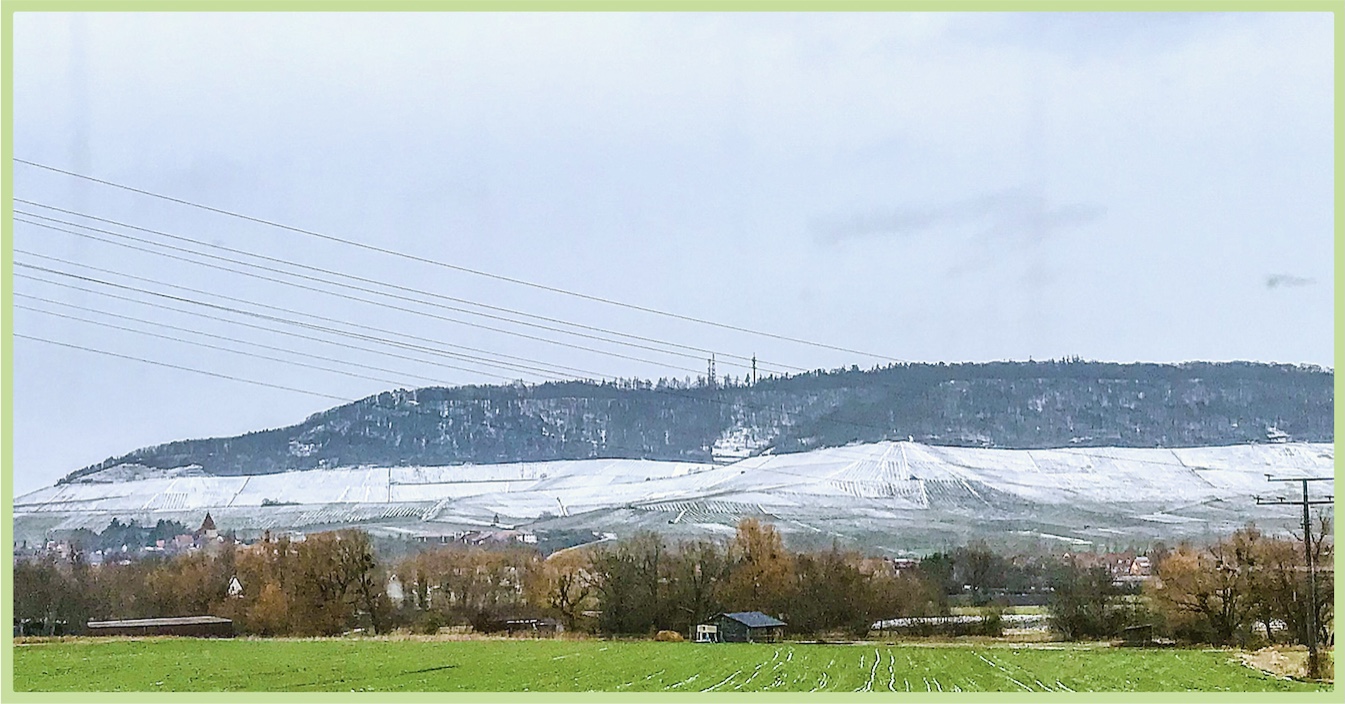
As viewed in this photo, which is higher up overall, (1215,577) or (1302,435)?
(1302,435)

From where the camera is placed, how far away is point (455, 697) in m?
7.81

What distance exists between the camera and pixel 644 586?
8.26 metres

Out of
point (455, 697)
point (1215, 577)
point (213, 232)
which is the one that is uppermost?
point (213, 232)

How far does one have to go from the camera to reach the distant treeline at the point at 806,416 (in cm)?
795

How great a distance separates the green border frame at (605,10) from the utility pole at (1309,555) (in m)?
0.11

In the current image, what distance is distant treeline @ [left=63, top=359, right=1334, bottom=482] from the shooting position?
7945mm

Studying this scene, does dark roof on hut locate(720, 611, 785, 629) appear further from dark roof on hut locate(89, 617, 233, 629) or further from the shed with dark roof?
dark roof on hut locate(89, 617, 233, 629)

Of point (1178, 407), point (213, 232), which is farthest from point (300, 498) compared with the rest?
point (1178, 407)

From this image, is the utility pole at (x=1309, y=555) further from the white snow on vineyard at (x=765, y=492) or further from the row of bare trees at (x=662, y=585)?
the row of bare trees at (x=662, y=585)

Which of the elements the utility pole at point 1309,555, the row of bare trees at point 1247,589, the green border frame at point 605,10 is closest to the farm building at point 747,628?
the green border frame at point 605,10

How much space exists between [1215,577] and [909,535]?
156cm

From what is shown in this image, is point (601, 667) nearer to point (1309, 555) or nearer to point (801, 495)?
point (801, 495)

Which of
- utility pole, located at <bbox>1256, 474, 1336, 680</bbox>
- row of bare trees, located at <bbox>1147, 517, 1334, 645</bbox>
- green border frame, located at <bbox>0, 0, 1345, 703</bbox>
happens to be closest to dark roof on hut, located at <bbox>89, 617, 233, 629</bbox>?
green border frame, located at <bbox>0, 0, 1345, 703</bbox>

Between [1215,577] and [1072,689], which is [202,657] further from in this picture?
[1215,577]
